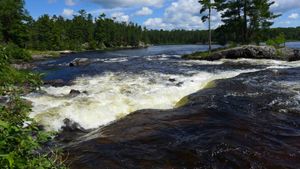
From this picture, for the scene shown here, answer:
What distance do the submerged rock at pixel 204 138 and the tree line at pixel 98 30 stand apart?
1406 inches

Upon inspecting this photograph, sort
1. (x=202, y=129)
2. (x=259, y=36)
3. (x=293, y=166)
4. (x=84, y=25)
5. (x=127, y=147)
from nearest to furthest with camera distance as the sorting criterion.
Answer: (x=293, y=166)
(x=127, y=147)
(x=202, y=129)
(x=259, y=36)
(x=84, y=25)

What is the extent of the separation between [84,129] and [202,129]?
5.63 meters

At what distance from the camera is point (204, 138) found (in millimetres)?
10125

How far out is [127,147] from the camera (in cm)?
974

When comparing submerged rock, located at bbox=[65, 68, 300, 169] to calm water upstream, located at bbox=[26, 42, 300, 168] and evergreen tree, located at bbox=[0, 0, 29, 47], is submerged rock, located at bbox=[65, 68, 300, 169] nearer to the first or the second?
calm water upstream, located at bbox=[26, 42, 300, 168]

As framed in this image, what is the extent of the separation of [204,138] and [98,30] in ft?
372

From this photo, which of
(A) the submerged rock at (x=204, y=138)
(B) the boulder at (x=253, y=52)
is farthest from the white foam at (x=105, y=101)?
(B) the boulder at (x=253, y=52)

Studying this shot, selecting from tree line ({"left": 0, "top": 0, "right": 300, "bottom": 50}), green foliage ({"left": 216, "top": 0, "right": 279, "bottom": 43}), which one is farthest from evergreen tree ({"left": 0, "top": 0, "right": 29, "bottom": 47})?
green foliage ({"left": 216, "top": 0, "right": 279, "bottom": 43})

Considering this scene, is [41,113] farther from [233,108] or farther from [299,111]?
[299,111]

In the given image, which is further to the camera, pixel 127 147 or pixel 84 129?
pixel 84 129

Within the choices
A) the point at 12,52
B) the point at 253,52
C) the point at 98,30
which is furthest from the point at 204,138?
the point at 98,30

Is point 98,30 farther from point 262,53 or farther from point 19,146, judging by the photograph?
point 19,146

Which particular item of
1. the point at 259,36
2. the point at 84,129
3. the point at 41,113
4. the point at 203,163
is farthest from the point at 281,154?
the point at 259,36

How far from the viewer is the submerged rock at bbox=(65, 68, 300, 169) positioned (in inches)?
339
